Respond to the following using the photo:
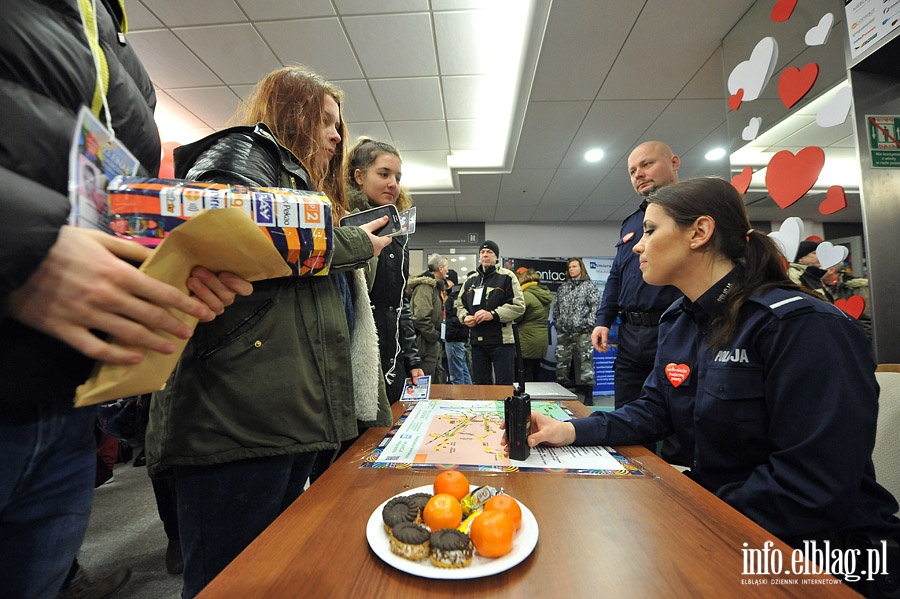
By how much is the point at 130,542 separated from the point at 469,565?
2153mm

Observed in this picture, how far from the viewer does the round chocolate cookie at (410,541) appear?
1.48ft

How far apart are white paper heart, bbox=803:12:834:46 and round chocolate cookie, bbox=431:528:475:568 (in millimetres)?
2384

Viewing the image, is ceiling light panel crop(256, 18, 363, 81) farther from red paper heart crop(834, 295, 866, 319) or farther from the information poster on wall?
red paper heart crop(834, 295, 866, 319)

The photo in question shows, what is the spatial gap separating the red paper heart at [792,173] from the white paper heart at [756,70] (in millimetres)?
437

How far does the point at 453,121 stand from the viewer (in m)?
3.72

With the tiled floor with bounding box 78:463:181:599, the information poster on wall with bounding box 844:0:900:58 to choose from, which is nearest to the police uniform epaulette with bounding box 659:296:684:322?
the information poster on wall with bounding box 844:0:900:58

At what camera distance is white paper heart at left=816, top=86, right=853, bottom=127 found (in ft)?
4.87

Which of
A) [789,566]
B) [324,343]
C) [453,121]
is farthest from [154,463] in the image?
[453,121]

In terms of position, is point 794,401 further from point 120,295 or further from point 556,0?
point 556,0

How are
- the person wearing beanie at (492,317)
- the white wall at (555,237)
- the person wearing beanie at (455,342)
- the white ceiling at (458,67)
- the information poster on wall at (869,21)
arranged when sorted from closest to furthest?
the information poster on wall at (869,21), the white ceiling at (458,67), the person wearing beanie at (492,317), the person wearing beanie at (455,342), the white wall at (555,237)

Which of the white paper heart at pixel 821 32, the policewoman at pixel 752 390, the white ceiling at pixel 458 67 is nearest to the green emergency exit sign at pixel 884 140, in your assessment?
the white ceiling at pixel 458 67

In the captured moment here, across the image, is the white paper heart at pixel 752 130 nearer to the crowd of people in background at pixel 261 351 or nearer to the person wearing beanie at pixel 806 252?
the person wearing beanie at pixel 806 252

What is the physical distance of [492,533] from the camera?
1.48 feet

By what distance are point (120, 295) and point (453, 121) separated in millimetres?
3819
